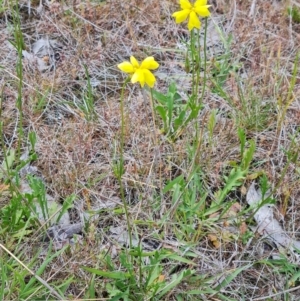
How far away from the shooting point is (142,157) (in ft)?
6.08

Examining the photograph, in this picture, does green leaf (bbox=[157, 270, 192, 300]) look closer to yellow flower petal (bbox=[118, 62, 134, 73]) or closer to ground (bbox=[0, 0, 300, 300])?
ground (bbox=[0, 0, 300, 300])

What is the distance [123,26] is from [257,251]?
1.27 metres

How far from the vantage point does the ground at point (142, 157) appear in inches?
60.1

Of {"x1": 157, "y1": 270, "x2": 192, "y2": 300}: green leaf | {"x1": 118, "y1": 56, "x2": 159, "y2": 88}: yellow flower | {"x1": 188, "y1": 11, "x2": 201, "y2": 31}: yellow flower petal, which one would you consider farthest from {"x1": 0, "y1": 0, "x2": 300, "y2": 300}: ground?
{"x1": 188, "y1": 11, "x2": 201, "y2": 31}: yellow flower petal

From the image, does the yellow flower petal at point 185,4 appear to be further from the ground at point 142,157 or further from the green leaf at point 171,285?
the green leaf at point 171,285

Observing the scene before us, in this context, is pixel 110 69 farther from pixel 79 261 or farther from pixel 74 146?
pixel 79 261

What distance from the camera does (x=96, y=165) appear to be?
6.02 feet

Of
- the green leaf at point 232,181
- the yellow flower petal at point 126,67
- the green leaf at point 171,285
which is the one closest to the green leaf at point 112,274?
the green leaf at point 171,285

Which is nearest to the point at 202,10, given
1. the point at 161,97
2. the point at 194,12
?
the point at 194,12

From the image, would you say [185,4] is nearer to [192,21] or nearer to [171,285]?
[192,21]

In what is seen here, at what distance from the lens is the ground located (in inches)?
60.1

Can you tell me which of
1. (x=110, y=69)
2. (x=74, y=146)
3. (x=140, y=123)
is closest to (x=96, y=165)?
(x=74, y=146)

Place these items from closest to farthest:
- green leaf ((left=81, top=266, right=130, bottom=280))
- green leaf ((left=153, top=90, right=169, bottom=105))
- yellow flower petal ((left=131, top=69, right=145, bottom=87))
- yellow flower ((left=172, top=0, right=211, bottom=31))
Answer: yellow flower petal ((left=131, top=69, right=145, bottom=87)) < green leaf ((left=81, top=266, right=130, bottom=280)) < yellow flower ((left=172, top=0, right=211, bottom=31)) < green leaf ((left=153, top=90, right=169, bottom=105))

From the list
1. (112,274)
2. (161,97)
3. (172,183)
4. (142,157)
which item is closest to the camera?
(112,274)
